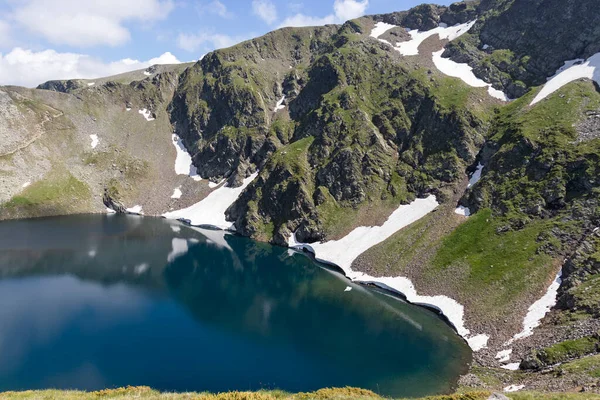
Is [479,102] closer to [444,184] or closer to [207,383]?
[444,184]

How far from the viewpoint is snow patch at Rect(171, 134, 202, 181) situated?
166 m

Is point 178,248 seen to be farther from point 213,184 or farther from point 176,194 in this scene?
point 176,194

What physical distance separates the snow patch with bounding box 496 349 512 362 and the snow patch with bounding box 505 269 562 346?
1901mm

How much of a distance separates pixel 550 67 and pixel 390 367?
388 ft

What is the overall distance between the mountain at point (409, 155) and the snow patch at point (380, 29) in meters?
1.03

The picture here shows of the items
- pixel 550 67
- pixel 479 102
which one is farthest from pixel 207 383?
pixel 550 67

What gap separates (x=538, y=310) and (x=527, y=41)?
11735 cm

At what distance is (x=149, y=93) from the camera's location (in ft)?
641

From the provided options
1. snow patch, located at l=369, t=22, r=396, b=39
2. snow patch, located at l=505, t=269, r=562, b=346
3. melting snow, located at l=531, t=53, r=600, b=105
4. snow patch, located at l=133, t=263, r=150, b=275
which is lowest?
snow patch, located at l=133, t=263, r=150, b=275

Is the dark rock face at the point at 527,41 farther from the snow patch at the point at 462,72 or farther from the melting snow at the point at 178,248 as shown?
the melting snow at the point at 178,248

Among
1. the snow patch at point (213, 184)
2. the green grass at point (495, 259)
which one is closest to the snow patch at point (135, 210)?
the snow patch at point (213, 184)

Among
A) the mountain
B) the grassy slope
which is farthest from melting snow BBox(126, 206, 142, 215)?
the grassy slope

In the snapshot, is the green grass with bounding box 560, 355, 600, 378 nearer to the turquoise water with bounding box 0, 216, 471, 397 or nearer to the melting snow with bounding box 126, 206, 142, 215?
the turquoise water with bounding box 0, 216, 471, 397

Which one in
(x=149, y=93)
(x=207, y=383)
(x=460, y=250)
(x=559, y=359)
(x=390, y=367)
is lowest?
(x=207, y=383)
